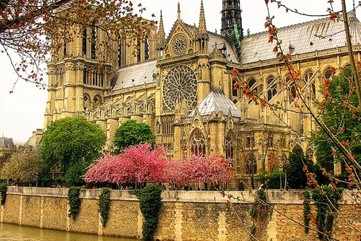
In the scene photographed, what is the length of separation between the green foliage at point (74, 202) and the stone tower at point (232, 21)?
Answer: 33966 mm

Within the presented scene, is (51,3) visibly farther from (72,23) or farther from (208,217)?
(208,217)

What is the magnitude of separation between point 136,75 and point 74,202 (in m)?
41.6

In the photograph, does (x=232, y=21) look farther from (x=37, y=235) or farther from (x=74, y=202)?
(x=37, y=235)

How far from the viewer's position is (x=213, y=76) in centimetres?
6178

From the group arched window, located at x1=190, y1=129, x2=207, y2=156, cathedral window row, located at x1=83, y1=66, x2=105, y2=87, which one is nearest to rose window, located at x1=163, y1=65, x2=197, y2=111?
arched window, located at x1=190, y1=129, x2=207, y2=156

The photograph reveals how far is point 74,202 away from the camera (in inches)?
1731

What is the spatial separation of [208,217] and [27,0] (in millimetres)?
27218

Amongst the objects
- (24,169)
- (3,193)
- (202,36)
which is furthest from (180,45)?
(3,193)

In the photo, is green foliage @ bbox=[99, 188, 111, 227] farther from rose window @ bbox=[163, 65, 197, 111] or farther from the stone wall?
rose window @ bbox=[163, 65, 197, 111]

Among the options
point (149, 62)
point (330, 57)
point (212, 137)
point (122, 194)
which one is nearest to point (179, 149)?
point (212, 137)

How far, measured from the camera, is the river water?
3981 centimetres

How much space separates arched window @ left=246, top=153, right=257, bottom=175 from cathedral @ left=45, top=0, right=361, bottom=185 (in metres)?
0.11

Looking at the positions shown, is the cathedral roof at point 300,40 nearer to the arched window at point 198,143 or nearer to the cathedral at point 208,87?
the cathedral at point 208,87

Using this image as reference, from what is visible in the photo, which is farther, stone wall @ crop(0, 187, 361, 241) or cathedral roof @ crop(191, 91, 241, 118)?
cathedral roof @ crop(191, 91, 241, 118)
